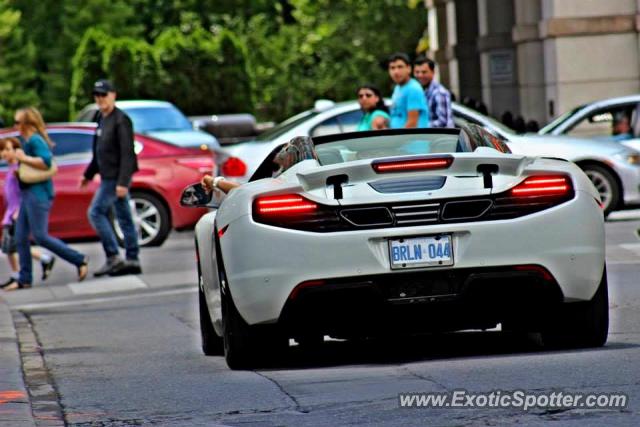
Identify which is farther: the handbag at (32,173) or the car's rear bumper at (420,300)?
the handbag at (32,173)

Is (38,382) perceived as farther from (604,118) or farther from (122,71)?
(122,71)

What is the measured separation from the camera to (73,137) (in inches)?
832

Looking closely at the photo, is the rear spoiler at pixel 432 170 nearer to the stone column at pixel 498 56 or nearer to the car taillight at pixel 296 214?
the car taillight at pixel 296 214

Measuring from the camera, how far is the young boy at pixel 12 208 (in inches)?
664

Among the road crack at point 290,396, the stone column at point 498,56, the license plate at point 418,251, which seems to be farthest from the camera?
the stone column at point 498,56

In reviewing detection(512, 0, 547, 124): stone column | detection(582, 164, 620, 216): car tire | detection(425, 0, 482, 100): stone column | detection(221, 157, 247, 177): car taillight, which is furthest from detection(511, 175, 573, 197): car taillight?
detection(425, 0, 482, 100): stone column

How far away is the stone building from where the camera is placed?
2975cm

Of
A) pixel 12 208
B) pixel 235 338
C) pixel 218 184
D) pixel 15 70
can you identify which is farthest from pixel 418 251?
pixel 15 70

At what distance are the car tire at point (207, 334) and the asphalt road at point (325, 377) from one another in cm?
14

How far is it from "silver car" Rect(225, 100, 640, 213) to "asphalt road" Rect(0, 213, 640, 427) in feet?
24.5

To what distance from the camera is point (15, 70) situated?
2970 inches

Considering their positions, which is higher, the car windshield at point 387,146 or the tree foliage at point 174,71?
the car windshield at point 387,146

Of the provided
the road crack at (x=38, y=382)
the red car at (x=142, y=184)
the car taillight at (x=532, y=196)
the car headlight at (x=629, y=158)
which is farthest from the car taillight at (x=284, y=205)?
the red car at (x=142, y=184)

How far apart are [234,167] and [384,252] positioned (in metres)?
12.4
